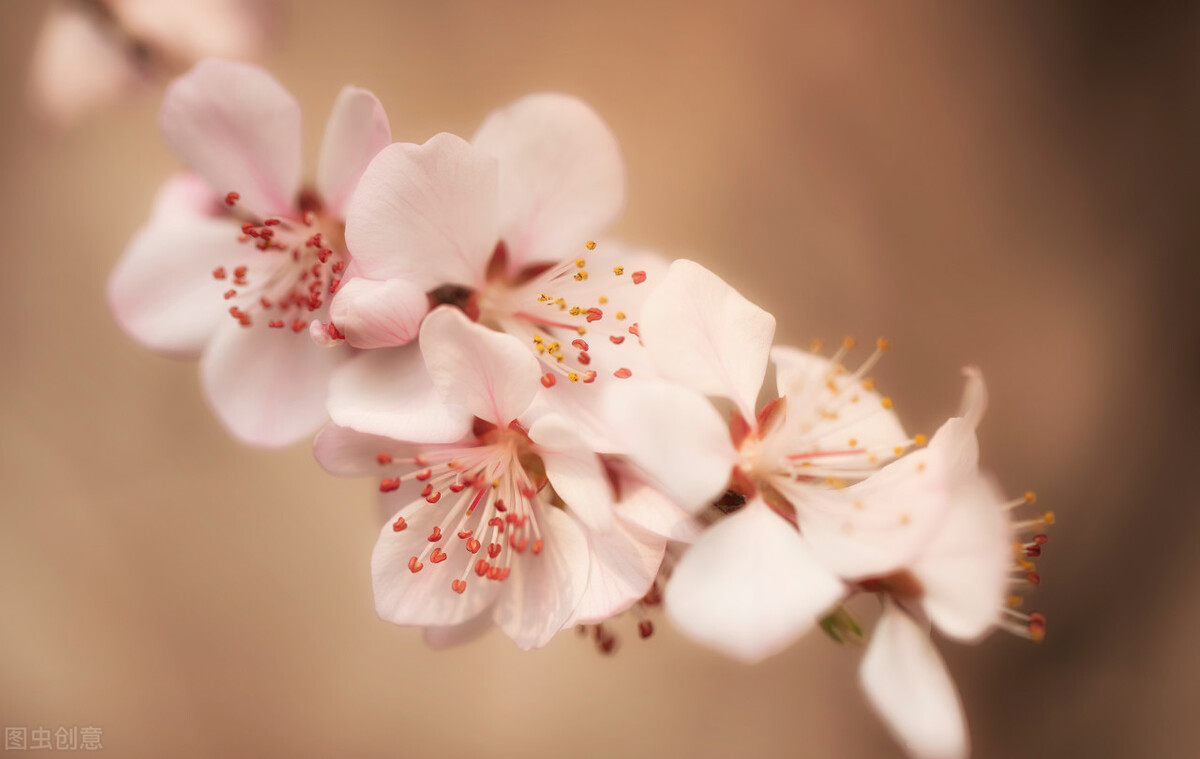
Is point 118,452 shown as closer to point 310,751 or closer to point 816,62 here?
point 310,751

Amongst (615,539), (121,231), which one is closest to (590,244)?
(615,539)

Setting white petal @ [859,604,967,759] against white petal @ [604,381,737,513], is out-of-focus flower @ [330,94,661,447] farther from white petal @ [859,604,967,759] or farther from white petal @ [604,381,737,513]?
white petal @ [859,604,967,759]

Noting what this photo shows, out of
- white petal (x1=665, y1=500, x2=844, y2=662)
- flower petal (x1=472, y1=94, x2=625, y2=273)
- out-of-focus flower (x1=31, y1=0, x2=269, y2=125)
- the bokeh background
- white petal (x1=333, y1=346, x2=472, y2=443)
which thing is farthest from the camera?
the bokeh background

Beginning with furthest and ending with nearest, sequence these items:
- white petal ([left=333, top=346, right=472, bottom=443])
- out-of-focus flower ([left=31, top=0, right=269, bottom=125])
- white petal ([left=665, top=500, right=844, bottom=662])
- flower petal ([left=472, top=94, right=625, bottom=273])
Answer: out-of-focus flower ([left=31, top=0, right=269, bottom=125]) < flower petal ([left=472, top=94, right=625, bottom=273]) < white petal ([left=333, top=346, right=472, bottom=443]) < white petal ([left=665, top=500, right=844, bottom=662])

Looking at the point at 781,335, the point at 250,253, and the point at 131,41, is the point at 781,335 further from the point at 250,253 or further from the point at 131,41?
the point at 131,41

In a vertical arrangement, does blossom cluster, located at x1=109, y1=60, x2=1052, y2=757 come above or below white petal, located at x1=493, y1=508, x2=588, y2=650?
above

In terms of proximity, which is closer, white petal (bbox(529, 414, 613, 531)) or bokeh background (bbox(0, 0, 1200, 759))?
white petal (bbox(529, 414, 613, 531))

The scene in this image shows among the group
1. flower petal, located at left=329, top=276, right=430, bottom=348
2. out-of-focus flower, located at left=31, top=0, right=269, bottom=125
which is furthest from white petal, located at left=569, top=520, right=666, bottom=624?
out-of-focus flower, located at left=31, top=0, right=269, bottom=125
